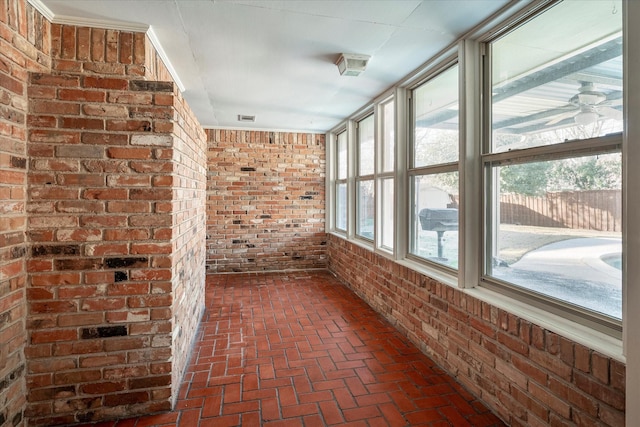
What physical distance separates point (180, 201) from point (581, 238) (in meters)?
2.39

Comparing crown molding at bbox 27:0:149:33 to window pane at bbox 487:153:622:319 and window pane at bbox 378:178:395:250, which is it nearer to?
window pane at bbox 487:153:622:319

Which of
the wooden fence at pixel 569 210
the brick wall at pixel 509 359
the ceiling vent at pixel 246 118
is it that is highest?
the ceiling vent at pixel 246 118

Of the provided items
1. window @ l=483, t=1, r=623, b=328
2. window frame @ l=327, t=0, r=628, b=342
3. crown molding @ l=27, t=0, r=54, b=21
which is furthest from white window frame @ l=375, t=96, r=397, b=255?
crown molding @ l=27, t=0, r=54, b=21

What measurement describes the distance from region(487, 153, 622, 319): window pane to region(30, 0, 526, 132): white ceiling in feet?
3.51

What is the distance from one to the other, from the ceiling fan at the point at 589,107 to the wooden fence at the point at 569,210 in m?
0.35

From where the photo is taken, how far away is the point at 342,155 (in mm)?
5574

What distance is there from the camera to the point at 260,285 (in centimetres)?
489

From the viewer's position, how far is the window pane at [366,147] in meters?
4.47

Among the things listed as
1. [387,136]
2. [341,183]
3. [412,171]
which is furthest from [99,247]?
[341,183]

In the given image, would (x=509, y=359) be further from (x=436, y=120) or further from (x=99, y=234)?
(x=99, y=234)

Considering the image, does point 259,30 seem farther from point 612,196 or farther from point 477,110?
point 612,196

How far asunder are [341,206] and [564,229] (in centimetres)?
401

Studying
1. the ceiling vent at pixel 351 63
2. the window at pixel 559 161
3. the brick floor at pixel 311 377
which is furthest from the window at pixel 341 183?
the window at pixel 559 161

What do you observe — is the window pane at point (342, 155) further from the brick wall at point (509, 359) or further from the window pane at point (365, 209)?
the brick wall at point (509, 359)
